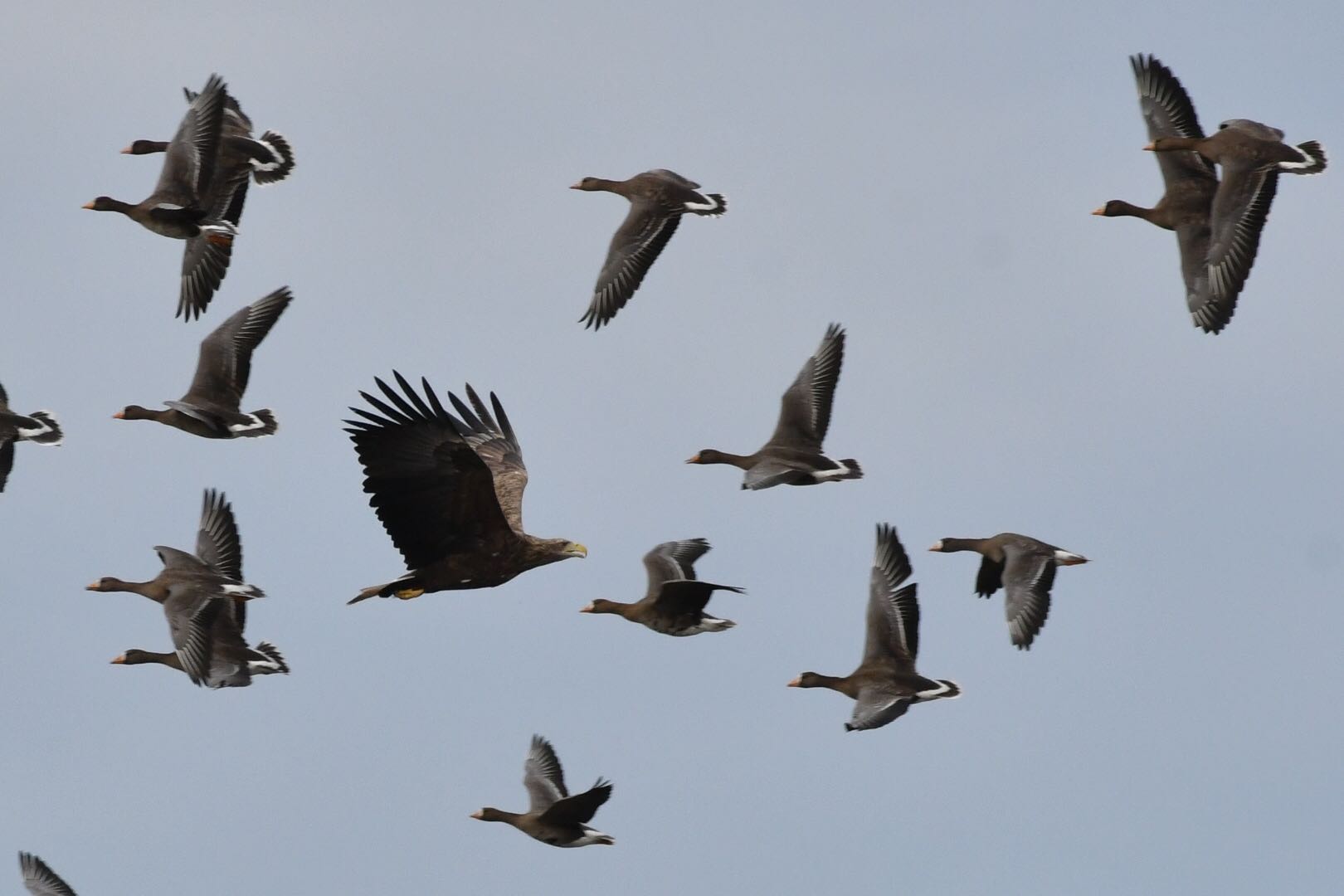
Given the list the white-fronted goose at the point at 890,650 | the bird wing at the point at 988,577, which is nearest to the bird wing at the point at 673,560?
the white-fronted goose at the point at 890,650

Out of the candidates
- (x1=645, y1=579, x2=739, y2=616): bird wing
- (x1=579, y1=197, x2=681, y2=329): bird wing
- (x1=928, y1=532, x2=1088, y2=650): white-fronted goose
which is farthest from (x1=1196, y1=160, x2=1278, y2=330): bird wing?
(x1=579, y1=197, x2=681, y2=329): bird wing

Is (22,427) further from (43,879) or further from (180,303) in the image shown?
(43,879)

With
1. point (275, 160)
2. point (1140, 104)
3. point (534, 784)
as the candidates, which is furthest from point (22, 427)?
point (1140, 104)

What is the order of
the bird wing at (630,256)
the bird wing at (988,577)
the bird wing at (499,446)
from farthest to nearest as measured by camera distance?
the bird wing at (630,256) → the bird wing at (988,577) → the bird wing at (499,446)

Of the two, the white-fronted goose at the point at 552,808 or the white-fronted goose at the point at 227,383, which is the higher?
the white-fronted goose at the point at 227,383

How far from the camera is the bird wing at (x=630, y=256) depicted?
3183cm

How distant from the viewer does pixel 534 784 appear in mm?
30078

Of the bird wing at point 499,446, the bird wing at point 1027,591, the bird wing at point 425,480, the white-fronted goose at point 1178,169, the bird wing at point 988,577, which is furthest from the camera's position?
the bird wing at point 988,577

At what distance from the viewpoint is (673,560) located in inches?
1201

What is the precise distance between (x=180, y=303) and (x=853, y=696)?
9.24 m

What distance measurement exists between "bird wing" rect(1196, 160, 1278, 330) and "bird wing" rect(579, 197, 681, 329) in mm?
7532

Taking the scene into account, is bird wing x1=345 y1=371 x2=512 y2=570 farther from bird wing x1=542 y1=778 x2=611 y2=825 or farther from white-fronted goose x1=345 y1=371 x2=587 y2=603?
bird wing x1=542 y1=778 x2=611 y2=825

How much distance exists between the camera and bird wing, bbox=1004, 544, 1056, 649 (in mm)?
28422

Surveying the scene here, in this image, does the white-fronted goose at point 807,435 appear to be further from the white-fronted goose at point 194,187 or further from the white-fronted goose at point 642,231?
the white-fronted goose at point 194,187
